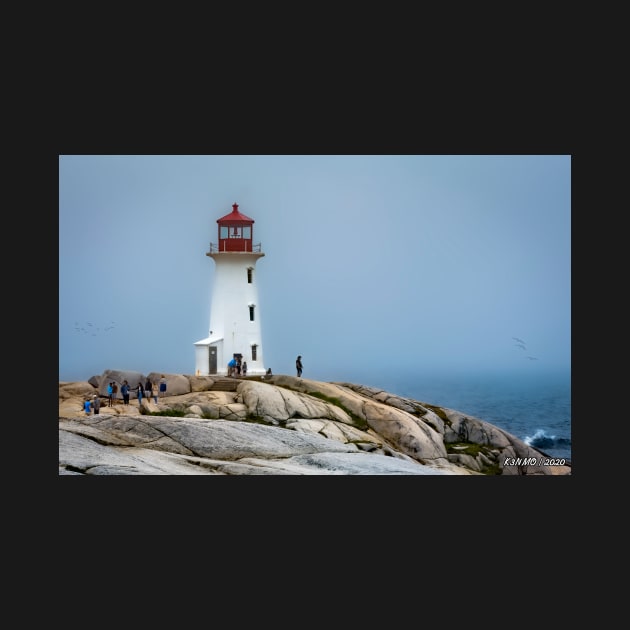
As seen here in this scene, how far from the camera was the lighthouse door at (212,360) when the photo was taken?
122ft

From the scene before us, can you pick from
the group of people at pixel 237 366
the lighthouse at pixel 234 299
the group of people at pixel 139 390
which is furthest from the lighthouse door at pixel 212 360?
the group of people at pixel 139 390

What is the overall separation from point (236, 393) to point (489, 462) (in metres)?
6.86

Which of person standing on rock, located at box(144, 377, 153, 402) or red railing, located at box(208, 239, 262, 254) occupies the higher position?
red railing, located at box(208, 239, 262, 254)

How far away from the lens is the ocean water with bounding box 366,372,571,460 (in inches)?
1383

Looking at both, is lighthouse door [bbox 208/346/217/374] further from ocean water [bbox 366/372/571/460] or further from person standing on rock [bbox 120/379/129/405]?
ocean water [bbox 366/372/571/460]

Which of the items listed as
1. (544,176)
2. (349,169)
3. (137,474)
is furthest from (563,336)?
(137,474)

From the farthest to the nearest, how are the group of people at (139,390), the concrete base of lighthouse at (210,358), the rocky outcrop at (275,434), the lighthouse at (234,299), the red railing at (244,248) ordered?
the red railing at (244,248) → the lighthouse at (234,299) → the concrete base of lighthouse at (210,358) → the group of people at (139,390) → the rocky outcrop at (275,434)

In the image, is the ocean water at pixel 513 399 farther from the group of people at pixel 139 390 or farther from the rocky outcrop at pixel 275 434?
the group of people at pixel 139 390

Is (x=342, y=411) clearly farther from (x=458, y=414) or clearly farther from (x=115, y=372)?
(x=115, y=372)

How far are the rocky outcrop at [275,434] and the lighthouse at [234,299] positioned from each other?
83 cm

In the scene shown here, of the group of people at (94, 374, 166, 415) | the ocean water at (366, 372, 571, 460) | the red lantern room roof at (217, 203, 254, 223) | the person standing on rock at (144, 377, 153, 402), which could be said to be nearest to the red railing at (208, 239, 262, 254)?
the red lantern room roof at (217, 203, 254, 223)

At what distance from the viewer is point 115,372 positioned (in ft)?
120

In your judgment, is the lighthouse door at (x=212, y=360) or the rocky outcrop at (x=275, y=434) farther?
the lighthouse door at (x=212, y=360)

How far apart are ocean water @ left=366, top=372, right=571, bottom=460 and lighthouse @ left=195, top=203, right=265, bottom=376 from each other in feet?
13.2
